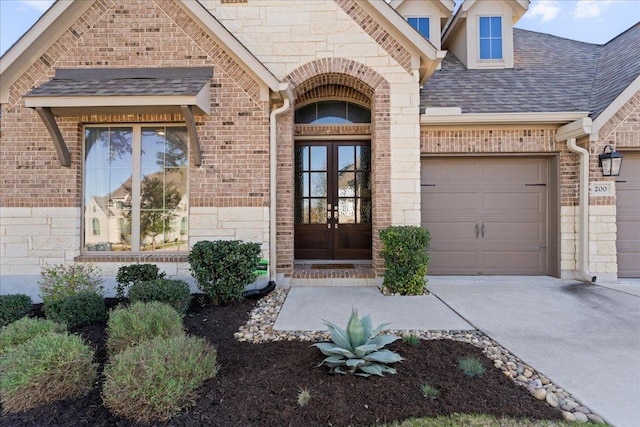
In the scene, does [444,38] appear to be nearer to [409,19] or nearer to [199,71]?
[409,19]

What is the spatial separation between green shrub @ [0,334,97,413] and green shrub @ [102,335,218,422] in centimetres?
20

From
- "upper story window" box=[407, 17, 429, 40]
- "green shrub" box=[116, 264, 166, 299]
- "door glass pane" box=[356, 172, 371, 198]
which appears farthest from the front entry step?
"upper story window" box=[407, 17, 429, 40]

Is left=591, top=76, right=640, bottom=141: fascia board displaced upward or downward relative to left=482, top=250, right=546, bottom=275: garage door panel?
upward

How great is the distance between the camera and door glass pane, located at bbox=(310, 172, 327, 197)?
7.29 meters

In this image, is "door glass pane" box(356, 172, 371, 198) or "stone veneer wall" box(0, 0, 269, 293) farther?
"door glass pane" box(356, 172, 371, 198)

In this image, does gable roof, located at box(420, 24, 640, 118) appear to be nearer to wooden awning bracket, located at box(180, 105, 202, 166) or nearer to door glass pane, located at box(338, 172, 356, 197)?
door glass pane, located at box(338, 172, 356, 197)

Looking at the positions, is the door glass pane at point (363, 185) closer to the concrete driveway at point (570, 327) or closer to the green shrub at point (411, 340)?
the concrete driveway at point (570, 327)

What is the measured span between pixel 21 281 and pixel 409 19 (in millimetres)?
9413

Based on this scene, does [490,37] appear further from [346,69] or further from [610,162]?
[346,69]

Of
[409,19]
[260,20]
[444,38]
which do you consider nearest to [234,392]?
[260,20]

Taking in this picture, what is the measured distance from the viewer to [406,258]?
5.32 meters

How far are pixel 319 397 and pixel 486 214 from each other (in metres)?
5.71

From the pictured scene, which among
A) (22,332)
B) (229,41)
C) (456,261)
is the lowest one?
(22,332)

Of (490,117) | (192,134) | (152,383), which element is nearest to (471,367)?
(152,383)
